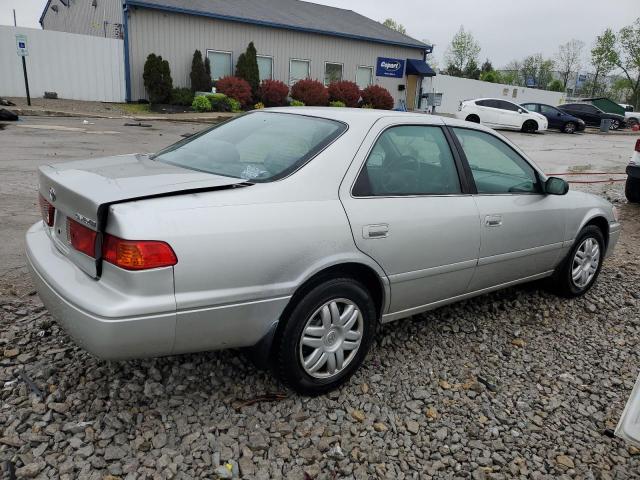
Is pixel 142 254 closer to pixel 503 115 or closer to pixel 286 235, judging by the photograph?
pixel 286 235

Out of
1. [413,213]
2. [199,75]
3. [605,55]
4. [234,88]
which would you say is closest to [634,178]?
[413,213]

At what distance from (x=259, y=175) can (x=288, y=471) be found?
1.41 meters

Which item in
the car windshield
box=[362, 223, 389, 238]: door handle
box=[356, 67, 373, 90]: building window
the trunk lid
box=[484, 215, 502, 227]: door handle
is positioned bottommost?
box=[484, 215, 502, 227]: door handle

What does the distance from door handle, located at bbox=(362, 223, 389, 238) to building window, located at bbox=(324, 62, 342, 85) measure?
24891 millimetres

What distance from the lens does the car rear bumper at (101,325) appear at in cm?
212

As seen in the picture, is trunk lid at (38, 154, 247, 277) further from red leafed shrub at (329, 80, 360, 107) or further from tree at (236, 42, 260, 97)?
red leafed shrub at (329, 80, 360, 107)

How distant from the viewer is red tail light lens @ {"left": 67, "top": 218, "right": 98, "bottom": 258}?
7.48 ft

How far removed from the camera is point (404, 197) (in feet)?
9.78

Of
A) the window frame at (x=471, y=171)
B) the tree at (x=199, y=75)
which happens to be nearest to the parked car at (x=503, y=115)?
the tree at (x=199, y=75)

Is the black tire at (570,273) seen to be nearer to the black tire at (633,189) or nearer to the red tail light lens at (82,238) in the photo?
the red tail light lens at (82,238)

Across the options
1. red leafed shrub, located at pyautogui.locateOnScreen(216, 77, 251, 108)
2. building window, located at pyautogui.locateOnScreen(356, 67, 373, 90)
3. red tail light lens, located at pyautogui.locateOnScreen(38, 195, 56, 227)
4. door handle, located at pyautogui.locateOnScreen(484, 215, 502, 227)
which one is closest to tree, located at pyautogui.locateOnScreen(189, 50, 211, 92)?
red leafed shrub, located at pyautogui.locateOnScreen(216, 77, 251, 108)

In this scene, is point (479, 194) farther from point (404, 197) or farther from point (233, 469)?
point (233, 469)

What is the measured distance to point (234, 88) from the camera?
21531mm

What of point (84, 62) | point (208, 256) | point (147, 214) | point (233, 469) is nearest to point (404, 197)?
point (208, 256)
